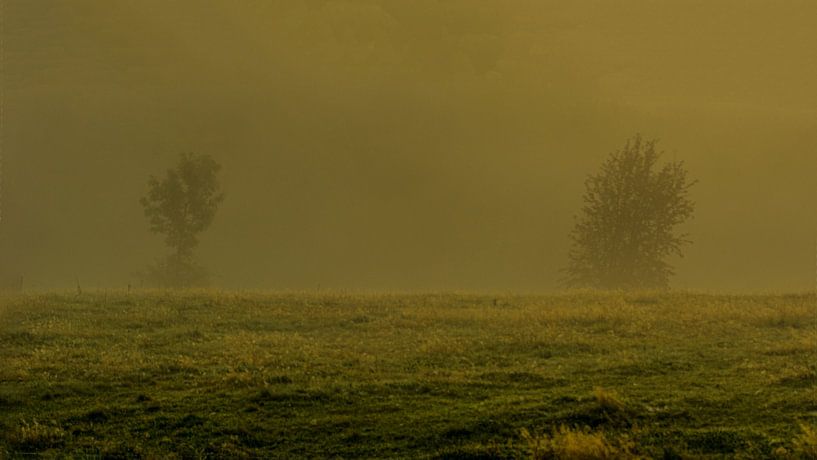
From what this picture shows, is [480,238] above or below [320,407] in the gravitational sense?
above

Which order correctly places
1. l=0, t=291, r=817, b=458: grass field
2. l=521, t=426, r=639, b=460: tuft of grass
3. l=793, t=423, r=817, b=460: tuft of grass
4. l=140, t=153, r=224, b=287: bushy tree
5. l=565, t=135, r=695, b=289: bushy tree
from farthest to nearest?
l=140, t=153, r=224, b=287: bushy tree < l=565, t=135, r=695, b=289: bushy tree < l=0, t=291, r=817, b=458: grass field < l=521, t=426, r=639, b=460: tuft of grass < l=793, t=423, r=817, b=460: tuft of grass

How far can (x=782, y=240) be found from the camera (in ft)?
530

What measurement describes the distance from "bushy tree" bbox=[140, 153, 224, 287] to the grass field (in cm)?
5135

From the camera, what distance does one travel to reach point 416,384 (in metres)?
18.5

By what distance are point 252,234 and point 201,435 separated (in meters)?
170

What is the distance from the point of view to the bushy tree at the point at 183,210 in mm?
82688

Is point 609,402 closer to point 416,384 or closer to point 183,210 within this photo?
point 416,384

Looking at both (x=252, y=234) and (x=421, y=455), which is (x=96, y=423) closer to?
(x=421, y=455)

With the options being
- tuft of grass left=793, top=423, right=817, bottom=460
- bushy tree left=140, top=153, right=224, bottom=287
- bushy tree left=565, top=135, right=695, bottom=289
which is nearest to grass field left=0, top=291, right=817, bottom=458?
tuft of grass left=793, top=423, right=817, bottom=460

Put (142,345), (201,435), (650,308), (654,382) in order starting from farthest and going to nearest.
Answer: (650,308), (142,345), (654,382), (201,435)

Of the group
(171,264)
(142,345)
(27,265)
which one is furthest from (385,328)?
(27,265)

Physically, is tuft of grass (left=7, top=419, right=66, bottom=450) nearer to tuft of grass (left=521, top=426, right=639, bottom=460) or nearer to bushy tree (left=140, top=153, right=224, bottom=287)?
tuft of grass (left=521, top=426, right=639, bottom=460)

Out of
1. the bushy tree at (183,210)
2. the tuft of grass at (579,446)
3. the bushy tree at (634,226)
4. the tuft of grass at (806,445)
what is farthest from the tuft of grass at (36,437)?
the bushy tree at (183,210)

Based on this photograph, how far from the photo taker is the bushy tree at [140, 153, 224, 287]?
82688 millimetres
